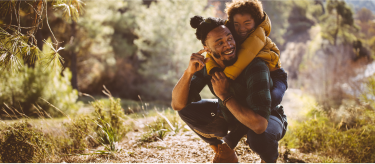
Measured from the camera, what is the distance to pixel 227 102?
159 cm

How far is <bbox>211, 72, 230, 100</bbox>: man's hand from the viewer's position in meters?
1.63

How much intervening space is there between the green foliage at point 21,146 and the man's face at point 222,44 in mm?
1942

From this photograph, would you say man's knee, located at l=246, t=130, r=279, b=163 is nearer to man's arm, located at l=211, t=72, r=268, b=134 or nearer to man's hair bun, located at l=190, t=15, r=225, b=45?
man's arm, located at l=211, t=72, r=268, b=134

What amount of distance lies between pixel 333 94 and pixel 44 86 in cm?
994

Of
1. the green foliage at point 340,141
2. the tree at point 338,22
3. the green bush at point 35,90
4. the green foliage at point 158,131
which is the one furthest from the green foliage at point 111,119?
the tree at point 338,22

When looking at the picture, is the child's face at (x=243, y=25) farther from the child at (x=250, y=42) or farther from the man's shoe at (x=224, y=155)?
the man's shoe at (x=224, y=155)

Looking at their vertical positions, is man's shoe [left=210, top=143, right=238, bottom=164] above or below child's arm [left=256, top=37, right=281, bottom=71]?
below

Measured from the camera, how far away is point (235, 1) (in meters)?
1.87

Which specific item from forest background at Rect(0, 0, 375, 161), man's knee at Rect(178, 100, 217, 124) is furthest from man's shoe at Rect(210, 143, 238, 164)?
forest background at Rect(0, 0, 375, 161)

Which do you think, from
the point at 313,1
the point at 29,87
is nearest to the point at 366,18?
the point at 313,1

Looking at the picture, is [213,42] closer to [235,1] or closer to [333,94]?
[235,1]

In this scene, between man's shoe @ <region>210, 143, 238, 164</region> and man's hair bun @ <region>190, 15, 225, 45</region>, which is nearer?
man's hair bun @ <region>190, 15, 225, 45</region>

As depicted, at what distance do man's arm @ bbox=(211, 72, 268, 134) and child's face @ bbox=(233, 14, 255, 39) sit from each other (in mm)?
355

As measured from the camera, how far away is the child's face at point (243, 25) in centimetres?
175
